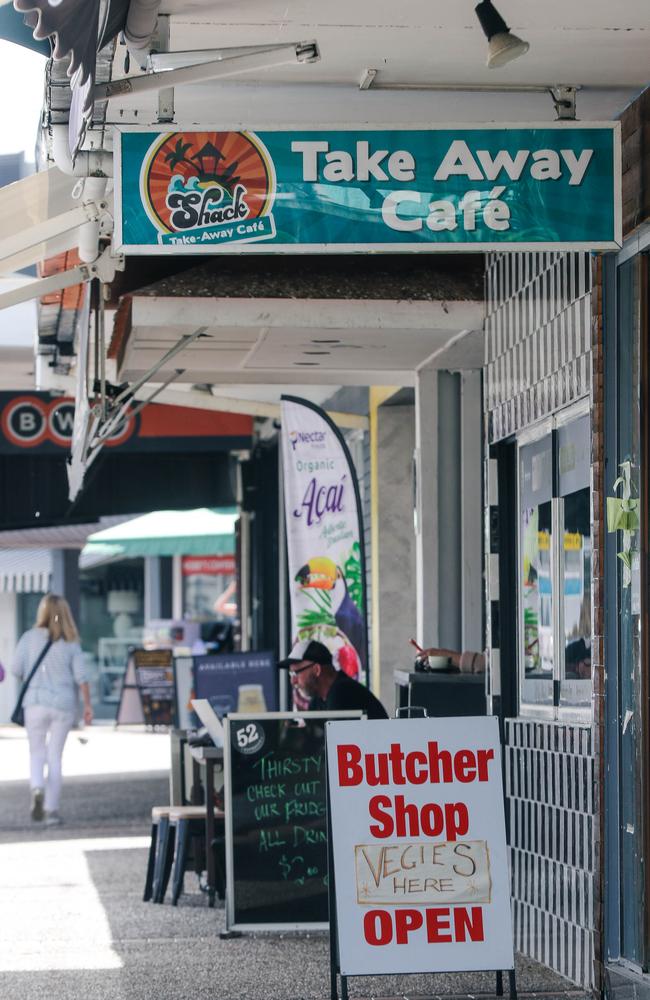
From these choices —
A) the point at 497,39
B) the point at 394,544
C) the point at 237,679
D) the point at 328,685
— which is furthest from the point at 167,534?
the point at 497,39

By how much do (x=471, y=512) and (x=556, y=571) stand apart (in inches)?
125

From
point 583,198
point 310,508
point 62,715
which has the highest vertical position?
point 583,198

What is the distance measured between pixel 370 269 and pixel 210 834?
10.1 ft

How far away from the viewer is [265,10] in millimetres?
5234

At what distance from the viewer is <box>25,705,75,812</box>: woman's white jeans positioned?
12500 mm

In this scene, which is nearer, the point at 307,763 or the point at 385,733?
the point at 385,733

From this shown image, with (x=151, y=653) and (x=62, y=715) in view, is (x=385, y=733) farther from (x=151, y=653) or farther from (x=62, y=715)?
(x=151, y=653)

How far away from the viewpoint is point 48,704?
41.5 ft

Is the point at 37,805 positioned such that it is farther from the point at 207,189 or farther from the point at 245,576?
the point at 207,189

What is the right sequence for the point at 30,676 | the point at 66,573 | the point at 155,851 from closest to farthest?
the point at 155,851 → the point at 30,676 → the point at 66,573

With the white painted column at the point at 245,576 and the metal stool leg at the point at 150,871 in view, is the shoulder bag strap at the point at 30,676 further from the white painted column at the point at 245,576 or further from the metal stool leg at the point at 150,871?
the white painted column at the point at 245,576

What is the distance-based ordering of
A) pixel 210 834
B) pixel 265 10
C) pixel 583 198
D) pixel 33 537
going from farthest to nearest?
pixel 33 537 → pixel 210 834 → pixel 583 198 → pixel 265 10

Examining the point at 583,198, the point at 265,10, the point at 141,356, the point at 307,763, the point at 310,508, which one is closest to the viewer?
the point at 265,10

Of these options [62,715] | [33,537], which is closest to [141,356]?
[62,715]
